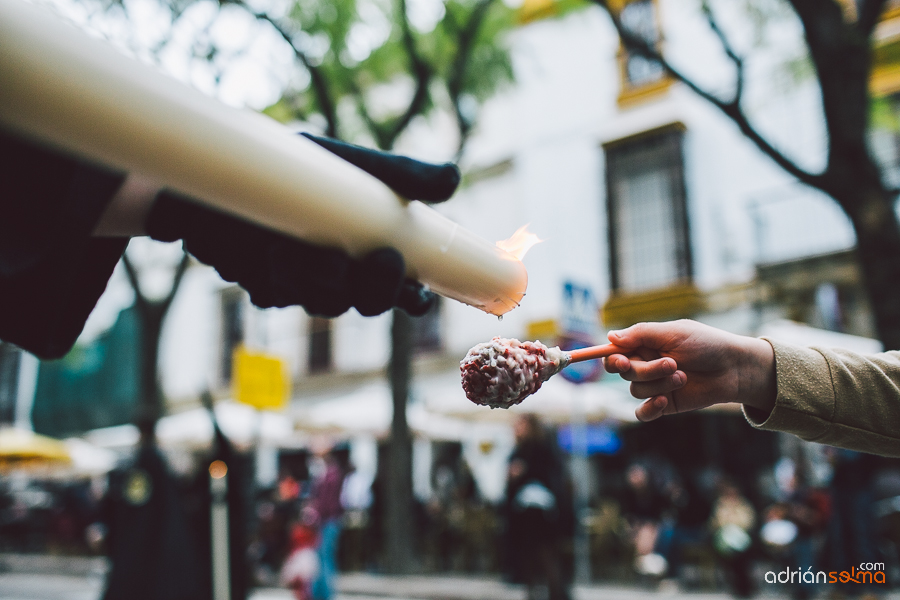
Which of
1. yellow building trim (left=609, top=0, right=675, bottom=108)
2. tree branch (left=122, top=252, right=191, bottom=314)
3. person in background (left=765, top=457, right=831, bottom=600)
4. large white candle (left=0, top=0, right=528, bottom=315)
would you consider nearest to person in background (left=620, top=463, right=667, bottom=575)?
person in background (left=765, top=457, right=831, bottom=600)

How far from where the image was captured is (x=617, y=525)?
11109 millimetres

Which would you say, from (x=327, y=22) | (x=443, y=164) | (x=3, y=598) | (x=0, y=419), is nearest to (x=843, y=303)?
(x=327, y=22)

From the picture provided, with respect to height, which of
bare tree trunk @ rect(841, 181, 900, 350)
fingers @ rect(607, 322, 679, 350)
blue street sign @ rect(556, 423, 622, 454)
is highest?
bare tree trunk @ rect(841, 181, 900, 350)

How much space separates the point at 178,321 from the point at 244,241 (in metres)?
25.5

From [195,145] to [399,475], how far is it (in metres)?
9.03

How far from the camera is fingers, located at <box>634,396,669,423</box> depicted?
1568 millimetres

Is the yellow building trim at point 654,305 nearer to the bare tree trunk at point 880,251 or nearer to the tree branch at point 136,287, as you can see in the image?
the bare tree trunk at point 880,251

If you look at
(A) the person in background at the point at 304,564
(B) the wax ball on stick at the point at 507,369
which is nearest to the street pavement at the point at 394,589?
(A) the person in background at the point at 304,564

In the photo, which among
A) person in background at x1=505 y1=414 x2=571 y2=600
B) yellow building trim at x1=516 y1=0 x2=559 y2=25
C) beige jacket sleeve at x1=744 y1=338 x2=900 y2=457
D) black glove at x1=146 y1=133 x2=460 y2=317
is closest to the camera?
black glove at x1=146 y1=133 x2=460 y2=317

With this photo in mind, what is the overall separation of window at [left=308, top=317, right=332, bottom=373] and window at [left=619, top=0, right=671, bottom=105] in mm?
10190

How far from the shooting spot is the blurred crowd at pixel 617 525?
722 centimetres

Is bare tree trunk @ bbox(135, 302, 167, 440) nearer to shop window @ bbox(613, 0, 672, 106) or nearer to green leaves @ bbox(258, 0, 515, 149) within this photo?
green leaves @ bbox(258, 0, 515, 149)

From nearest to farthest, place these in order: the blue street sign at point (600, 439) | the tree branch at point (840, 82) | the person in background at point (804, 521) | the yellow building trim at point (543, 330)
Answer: the tree branch at point (840, 82) → the person in background at point (804, 521) → the blue street sign at point (600, 439) → the yellow building trim at point (543, 330)

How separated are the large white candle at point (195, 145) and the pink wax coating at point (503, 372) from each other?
323 millimetres
